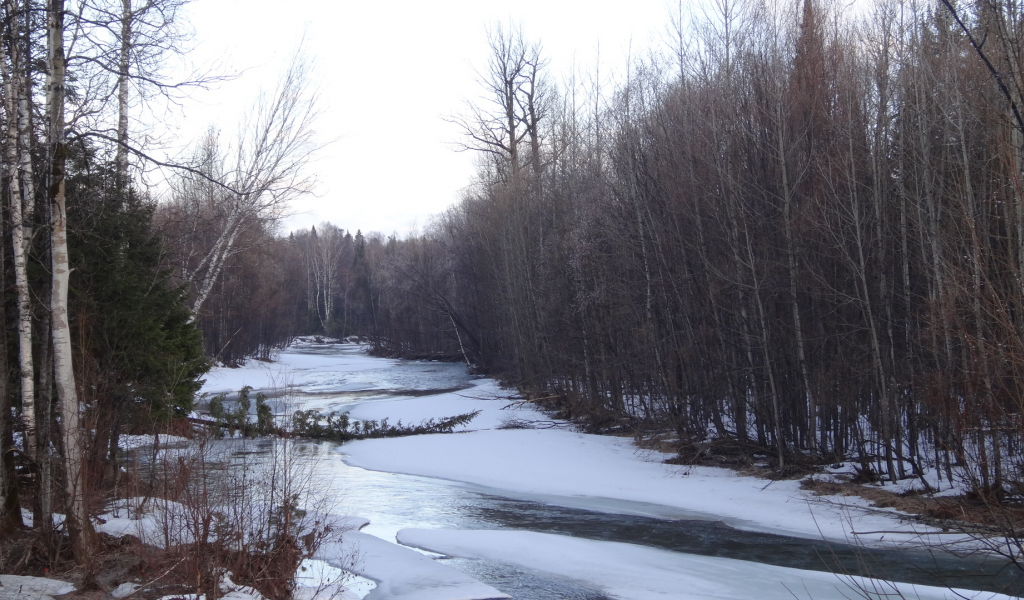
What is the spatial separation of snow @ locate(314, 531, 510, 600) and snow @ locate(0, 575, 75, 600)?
2732 millimetres

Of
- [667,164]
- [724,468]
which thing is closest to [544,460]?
[724,468]

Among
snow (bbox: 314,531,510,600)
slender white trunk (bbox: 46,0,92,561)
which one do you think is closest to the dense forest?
slender white trunk (bbox: 46,0,92,561)

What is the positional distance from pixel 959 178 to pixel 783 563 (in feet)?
21.5

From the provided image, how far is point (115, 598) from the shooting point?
20.1ft

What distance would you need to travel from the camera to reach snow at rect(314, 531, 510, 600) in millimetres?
7625

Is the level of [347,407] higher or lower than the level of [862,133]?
lower

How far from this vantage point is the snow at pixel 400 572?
7.62 meters

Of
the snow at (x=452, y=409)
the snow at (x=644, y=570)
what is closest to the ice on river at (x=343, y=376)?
the snow at (x=452, y=409)

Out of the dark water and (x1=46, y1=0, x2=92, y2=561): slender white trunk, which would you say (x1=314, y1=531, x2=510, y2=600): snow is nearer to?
the dark water

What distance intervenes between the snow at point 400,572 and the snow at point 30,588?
8.96 ft

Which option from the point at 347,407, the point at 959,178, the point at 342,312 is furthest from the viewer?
the point at 342,312

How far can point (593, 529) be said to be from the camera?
10.6 metres

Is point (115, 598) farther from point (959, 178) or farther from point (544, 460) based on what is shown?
point (959, 178)

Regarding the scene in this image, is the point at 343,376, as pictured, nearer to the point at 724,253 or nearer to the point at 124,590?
the point at 724,253
